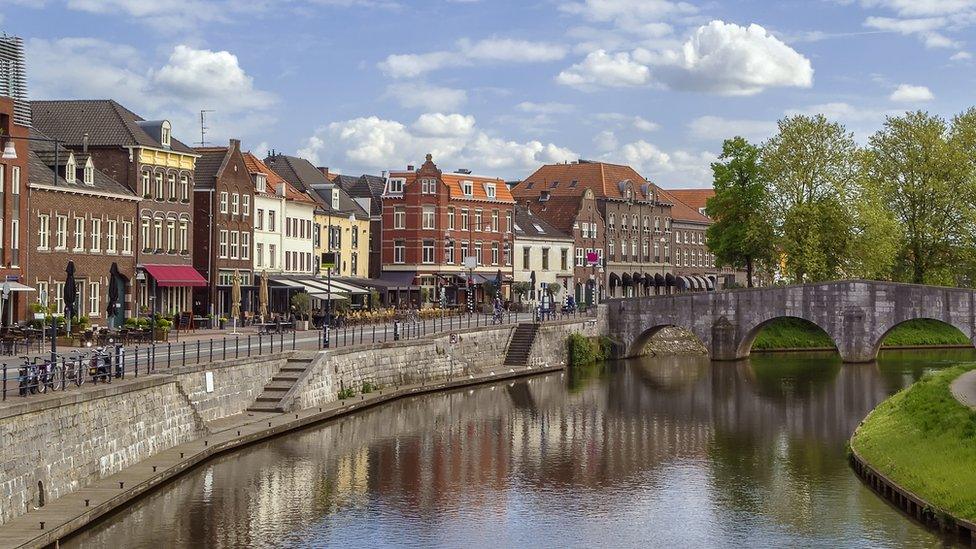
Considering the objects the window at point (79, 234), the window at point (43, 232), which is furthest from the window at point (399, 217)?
the window at point (43, 232)

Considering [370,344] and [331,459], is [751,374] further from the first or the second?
[331,459]

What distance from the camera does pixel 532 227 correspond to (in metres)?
113

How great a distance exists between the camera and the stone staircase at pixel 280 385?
166 ft

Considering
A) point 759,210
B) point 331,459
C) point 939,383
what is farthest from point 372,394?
point 759,210

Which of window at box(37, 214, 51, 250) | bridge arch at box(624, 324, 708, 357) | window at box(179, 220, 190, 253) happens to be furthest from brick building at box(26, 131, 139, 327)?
bridge arch at box(624, 324, 708, 357)

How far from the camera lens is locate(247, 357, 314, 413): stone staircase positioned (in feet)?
166

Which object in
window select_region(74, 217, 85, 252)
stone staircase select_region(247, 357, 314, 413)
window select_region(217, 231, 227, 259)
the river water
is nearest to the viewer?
the river water

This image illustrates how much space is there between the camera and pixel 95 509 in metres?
32.0

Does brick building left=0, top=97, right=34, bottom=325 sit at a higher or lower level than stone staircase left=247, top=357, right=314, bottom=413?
higher

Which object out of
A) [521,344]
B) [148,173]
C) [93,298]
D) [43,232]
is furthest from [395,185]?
[43,232]

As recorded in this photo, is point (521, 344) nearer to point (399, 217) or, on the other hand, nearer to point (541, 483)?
point (399, 217)

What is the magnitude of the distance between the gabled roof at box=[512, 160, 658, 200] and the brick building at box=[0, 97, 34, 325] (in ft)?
216

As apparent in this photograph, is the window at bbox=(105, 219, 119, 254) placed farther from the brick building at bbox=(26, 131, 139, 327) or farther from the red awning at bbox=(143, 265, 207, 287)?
the red awning at bbox=(143, 265, 207, 287)

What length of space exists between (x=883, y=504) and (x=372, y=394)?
26.9 m
